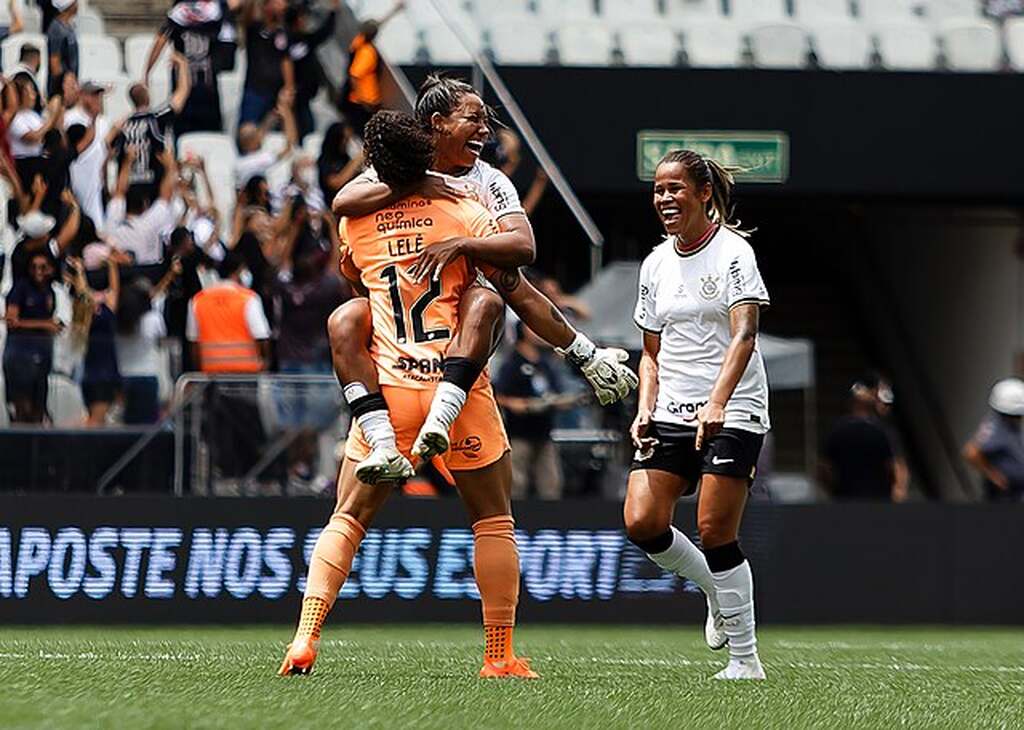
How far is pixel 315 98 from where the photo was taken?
18125 millimetres

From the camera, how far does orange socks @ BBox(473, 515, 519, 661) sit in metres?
7.41

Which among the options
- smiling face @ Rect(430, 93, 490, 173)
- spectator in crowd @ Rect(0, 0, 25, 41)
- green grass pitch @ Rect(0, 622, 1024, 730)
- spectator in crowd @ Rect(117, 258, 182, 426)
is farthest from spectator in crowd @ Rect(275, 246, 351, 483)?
smiling face @ Rect(430, 93, 490, 173)

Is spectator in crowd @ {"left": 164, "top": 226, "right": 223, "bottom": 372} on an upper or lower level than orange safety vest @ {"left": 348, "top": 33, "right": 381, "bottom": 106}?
lower

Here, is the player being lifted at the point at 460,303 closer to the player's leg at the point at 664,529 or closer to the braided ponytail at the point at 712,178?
the player's leg at the point at 664,529


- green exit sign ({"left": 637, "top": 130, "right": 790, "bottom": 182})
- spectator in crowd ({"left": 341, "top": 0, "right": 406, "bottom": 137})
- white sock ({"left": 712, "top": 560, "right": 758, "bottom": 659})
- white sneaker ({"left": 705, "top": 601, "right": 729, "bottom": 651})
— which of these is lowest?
white sneaker ({"left": 705, "top": 601, "right": 729, "bottom": 651})

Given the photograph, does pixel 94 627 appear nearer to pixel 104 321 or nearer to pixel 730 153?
pixel 104 321

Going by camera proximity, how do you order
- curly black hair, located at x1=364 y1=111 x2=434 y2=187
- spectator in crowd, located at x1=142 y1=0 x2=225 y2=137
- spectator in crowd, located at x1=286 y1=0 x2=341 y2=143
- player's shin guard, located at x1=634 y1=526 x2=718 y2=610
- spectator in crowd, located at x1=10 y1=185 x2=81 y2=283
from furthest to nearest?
spectator in crowd, located at x1=286 y1=0 x2=341 y2=143, spectator in crowd, located at x1=142 y1=0 x2=225 y2=137, spectator in crowd, located at x1=10 y1=185 x2=81 y2=283, player's shin guard, located at x1=634 y1=526 x2=718 y2=610, curly black hair, located at x1=364 y1=111 x2=434 y2=187

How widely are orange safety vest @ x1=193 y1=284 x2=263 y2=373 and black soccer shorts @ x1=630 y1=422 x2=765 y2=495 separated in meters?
5.97

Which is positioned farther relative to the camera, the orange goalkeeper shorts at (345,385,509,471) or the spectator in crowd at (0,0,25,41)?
the spectator in crowd at (0,0,25,41)

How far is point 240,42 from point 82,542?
6.42 meters

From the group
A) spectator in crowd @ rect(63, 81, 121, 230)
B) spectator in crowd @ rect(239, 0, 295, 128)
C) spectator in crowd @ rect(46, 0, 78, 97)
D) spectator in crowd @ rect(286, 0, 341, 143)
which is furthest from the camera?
spectator in crowd @ rect(286, 0, 341, 143)

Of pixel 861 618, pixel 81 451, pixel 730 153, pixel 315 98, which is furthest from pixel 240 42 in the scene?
pixel 861 618

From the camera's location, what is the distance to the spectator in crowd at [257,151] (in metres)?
17.1

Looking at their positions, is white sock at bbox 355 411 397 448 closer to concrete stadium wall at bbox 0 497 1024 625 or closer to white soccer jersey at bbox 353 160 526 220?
white soccer jersey at bbox 353 160 526 220
